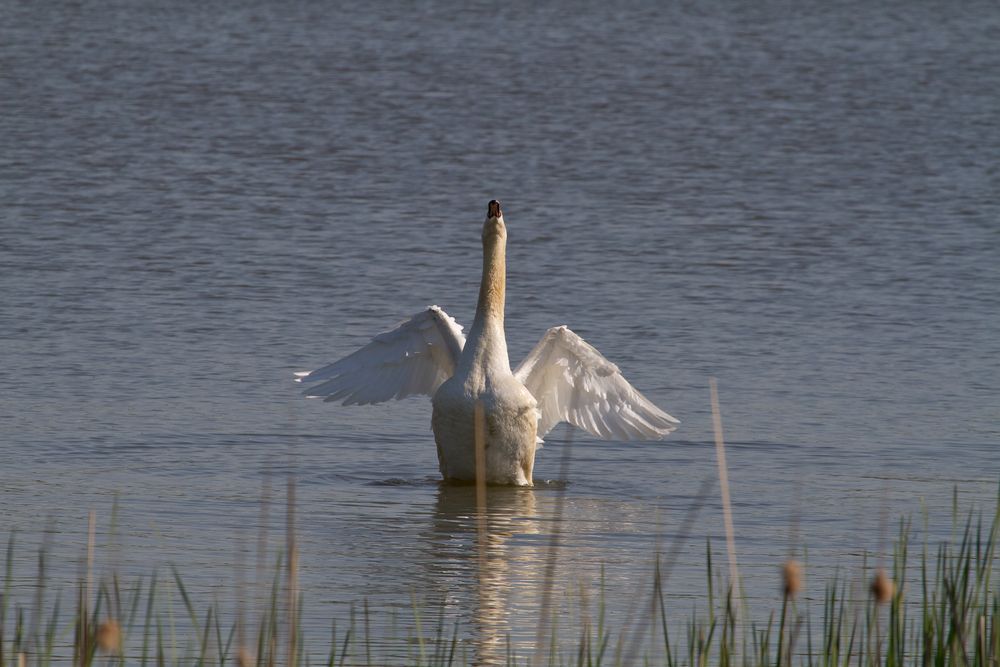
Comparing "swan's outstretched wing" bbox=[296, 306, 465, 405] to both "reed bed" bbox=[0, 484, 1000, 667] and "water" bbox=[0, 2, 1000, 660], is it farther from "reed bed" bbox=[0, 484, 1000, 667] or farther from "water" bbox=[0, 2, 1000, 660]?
"reed bed" bbox=[0, 484, 1000, 667]

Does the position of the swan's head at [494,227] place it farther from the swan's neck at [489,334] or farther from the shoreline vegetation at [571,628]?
the shoreline vegetation at [571,628]

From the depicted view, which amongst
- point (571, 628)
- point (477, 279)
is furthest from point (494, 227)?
point (477, 279)

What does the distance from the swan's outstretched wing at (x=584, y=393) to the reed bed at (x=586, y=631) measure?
6.88 ft

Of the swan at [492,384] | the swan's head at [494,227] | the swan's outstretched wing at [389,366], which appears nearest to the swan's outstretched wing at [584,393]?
the swan at [492,384]

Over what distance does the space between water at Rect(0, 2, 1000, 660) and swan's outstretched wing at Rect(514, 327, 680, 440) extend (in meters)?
0.24

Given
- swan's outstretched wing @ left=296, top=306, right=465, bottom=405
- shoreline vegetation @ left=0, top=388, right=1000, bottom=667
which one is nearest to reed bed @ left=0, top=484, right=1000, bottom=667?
Result: shoreline vegetation @ left=0, top=388, right=1000, bottom=667

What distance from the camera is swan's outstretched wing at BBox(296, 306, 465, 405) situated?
9.56 meters

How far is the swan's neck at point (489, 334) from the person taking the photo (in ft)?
29.8

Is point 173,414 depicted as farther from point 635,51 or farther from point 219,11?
point 219,11

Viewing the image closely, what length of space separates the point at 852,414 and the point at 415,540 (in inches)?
131

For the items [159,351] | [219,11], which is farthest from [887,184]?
[219,11]

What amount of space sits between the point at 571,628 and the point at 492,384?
2.95 m

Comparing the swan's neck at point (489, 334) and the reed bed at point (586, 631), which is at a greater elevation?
the swan's neck at point (489, 334)

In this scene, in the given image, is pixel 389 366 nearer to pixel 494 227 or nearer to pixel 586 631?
pixel 494 227
